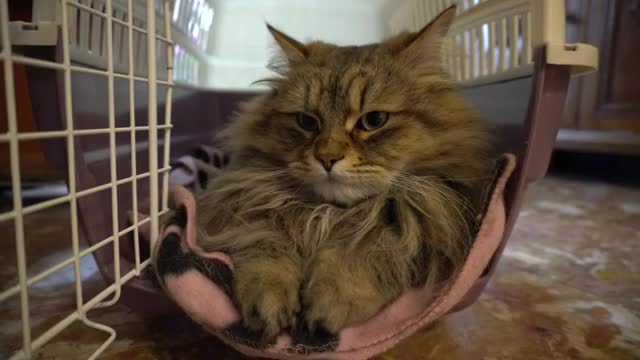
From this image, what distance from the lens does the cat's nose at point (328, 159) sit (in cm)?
89

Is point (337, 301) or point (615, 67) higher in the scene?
point (615, 67)

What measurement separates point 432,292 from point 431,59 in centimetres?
51

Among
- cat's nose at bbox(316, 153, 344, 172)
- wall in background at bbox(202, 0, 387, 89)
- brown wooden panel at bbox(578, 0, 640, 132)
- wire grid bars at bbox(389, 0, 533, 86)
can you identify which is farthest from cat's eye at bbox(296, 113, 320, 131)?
brown wooden panel at bbox(578, 0, 640, 132)

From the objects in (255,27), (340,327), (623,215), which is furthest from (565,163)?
(340,327)

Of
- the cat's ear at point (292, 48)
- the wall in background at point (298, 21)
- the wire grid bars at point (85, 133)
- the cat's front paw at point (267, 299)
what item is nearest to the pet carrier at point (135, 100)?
the wire grid bars at point (85, 133)

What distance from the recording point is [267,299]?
0.77 metres

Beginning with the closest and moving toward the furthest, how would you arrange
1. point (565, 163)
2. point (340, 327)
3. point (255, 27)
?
point (340, 327) < point (255, 27) < point (565, 163)

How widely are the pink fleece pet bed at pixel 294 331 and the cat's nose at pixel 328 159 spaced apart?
0.83 feet

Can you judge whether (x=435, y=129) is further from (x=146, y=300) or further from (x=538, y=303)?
(x=146, y=300)

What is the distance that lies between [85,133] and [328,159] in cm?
41

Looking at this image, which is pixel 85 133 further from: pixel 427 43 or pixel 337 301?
pixel 427 43

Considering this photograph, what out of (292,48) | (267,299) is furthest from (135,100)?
(267,299)

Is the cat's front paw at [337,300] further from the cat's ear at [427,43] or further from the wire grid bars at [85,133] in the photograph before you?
the cat's ear at [427,43]

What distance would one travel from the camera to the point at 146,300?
3.04 feet
